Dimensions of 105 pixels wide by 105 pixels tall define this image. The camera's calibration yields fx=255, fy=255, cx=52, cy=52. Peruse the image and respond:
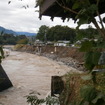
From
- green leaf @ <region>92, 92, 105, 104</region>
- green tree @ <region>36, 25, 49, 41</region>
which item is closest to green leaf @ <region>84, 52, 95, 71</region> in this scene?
green leaf @ <region>92, 92, 105, 104</region>

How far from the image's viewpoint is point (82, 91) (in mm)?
1147

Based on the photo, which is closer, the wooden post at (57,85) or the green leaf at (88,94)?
the green leaf at (88,94)

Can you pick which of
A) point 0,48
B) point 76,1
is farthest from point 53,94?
point 76,1

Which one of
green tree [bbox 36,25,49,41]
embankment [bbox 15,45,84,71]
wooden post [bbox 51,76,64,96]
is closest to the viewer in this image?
wooden post [bbox 51,76,64,96]

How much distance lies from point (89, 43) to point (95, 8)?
0.16 meters

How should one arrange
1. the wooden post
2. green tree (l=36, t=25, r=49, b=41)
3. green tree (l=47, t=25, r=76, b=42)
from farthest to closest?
green tree (l=36, t=25, r=49, b=41) < green tree (l=47, t=25, r=76, b=42) < the wooden post

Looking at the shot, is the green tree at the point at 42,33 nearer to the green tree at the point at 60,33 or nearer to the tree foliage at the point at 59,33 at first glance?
the tree foliage at the point at 59,33

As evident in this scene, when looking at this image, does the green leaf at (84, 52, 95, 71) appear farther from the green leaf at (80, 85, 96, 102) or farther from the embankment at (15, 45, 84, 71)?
the embankment at (15, 45, 84, 71)

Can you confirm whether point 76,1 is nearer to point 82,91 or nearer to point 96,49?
point 96,49

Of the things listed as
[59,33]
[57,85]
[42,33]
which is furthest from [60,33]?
[57,85]

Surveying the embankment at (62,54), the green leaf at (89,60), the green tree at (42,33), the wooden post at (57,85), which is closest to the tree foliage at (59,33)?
the green tree at (42,33)

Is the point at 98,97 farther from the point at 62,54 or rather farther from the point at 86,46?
the point at 62,54

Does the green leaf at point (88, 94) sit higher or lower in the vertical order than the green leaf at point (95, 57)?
lower

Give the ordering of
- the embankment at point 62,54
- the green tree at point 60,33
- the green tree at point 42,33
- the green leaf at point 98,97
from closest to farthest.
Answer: the green leaf at point 98,97 → the embankment at point 62,54 → the green tree at point 60,33 → the green tree at point 42,33
